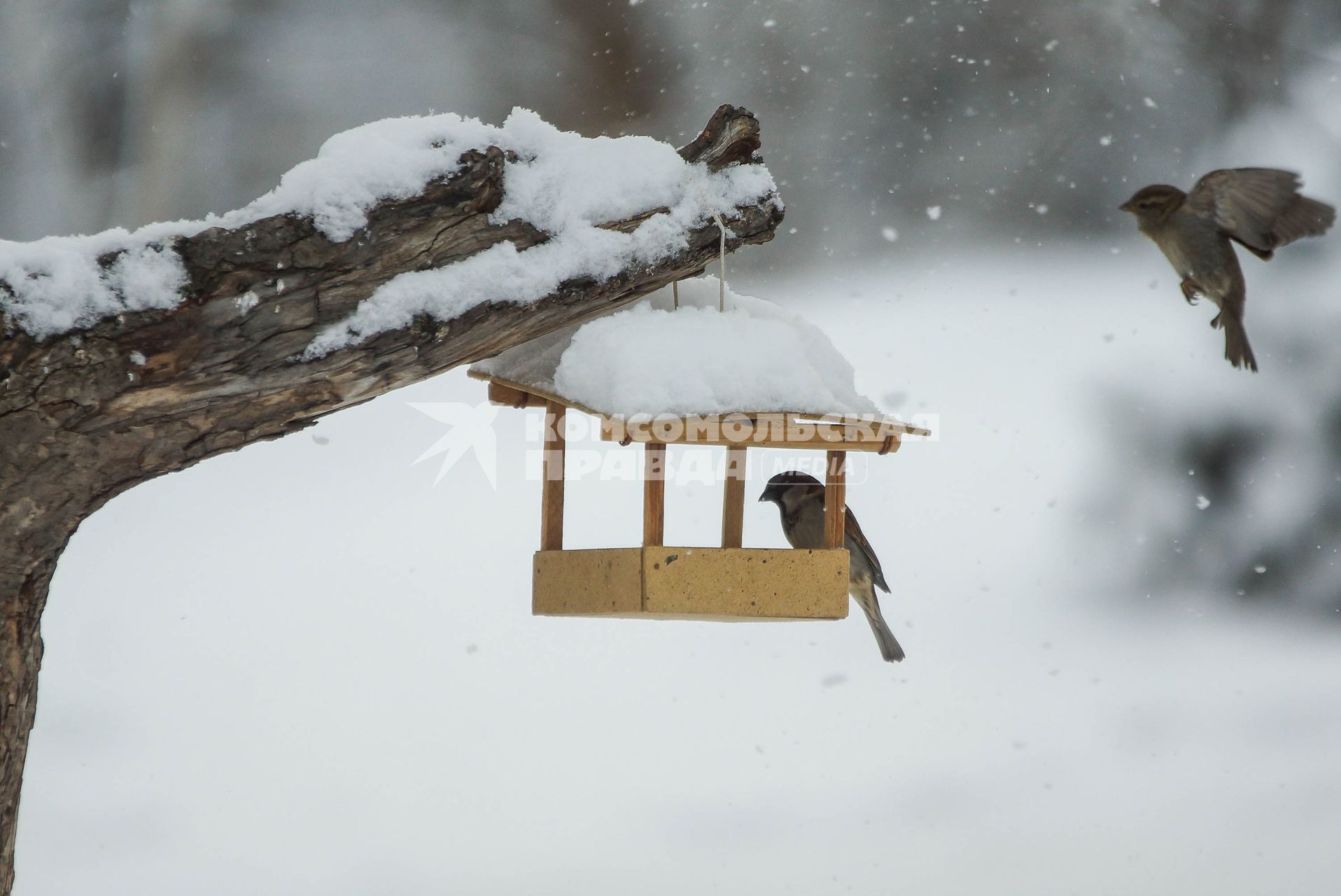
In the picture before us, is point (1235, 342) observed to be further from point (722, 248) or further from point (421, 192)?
point (421, 192)

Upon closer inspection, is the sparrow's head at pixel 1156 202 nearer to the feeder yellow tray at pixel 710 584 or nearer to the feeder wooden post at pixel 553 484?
the feeder yellow tray at pixel 710 584

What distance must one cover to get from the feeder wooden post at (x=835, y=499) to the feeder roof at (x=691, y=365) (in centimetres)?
10

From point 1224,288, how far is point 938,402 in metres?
1.62

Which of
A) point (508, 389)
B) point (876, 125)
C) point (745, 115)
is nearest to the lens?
point (745, 115)

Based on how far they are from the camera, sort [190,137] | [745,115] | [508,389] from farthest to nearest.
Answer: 1. [190,137]
2. [508,389]
3. [745,115]

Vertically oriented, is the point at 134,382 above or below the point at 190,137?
below

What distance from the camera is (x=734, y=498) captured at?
5.80 feet

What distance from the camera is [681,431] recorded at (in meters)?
1.55

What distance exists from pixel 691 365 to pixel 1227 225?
73cm

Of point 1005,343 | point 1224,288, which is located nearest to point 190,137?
point 1005,343

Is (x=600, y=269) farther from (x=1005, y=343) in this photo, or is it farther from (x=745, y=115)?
(x=1005, y=343)

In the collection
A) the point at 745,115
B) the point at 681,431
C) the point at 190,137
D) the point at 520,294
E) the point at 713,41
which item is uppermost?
the point at 713,41

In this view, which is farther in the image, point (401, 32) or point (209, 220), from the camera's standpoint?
point (401, 32)

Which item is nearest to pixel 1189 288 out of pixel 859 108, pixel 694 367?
pixel 694 367
